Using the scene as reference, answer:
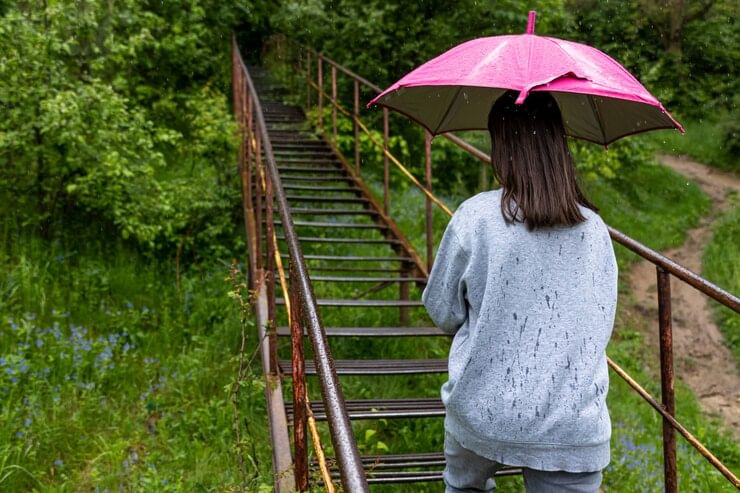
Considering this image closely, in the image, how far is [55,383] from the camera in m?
4.68

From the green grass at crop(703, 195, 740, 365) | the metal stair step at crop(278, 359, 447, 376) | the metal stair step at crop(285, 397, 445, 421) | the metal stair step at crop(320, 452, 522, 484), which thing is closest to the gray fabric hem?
the metal stair step at crop(320, 452, 522, 484)

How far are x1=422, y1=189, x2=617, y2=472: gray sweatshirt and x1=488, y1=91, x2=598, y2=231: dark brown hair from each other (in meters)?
0.04

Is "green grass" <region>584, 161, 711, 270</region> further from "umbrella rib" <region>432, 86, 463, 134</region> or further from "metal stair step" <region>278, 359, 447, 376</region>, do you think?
"umbrella rib" <region>432, 86, 463, 134</region>

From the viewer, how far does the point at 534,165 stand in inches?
68.5

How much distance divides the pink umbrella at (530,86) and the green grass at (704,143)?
14784 millimetres

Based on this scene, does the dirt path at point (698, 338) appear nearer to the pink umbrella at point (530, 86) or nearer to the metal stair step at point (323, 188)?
the metal stair step at point (323, 188)

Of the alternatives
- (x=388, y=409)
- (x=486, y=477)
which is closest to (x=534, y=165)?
(x=486, y=477)

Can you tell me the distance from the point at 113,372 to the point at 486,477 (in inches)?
149

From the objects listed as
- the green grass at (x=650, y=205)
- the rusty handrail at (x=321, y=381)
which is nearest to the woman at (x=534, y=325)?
the rusty handrail at (x=321, y=381)

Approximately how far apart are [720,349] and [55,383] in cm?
825

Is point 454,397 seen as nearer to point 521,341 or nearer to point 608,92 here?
point 521,341

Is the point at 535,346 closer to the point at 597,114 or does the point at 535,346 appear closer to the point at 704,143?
the point at 597,114

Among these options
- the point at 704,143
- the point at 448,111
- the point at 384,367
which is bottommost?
the point at 384,367

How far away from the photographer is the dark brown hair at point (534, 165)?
166 centimetres
